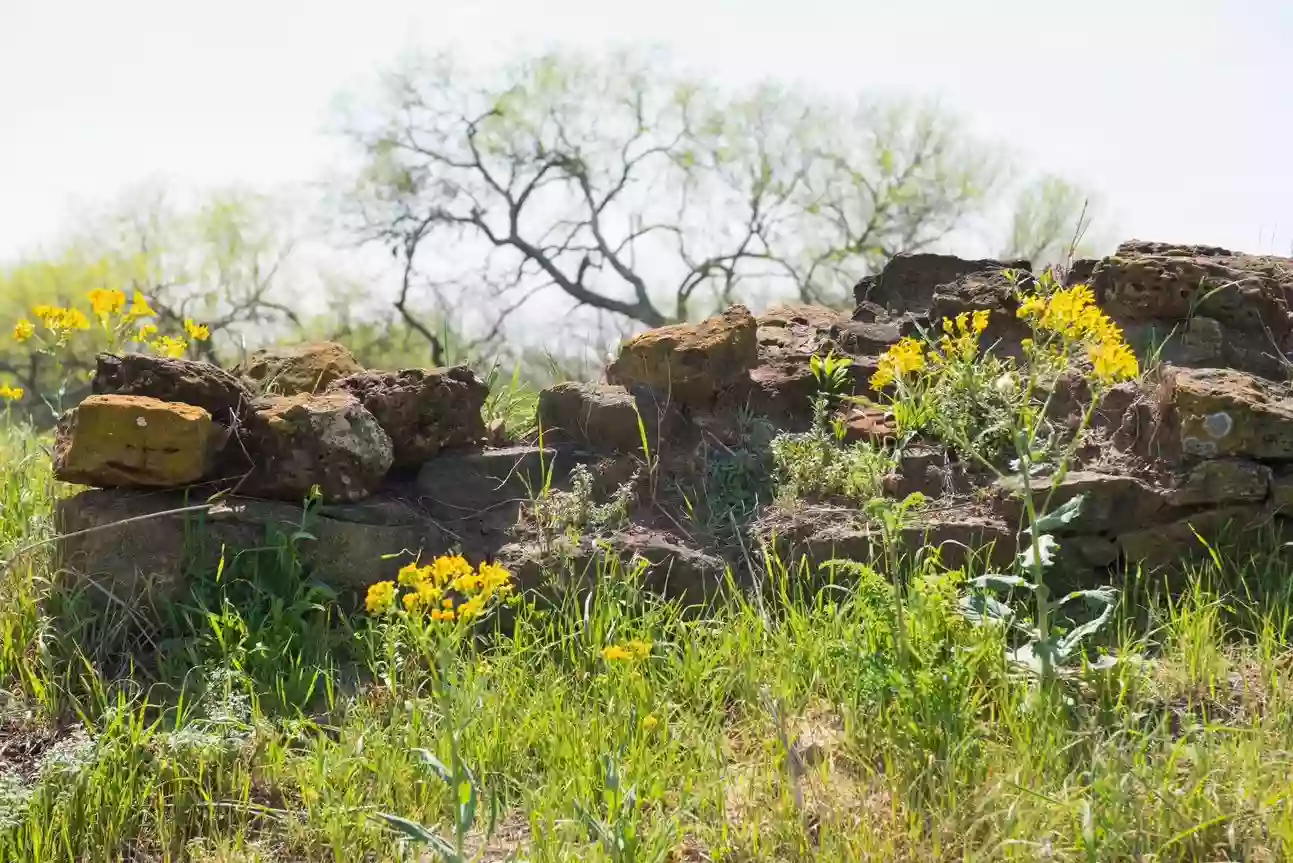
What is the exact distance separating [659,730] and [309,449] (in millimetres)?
1706

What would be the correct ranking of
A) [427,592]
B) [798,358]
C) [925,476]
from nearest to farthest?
1. [427,592]
2. [925,476]
3. [798,358]

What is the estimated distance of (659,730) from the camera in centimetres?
296

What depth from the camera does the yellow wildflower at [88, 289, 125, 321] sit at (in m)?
4.34

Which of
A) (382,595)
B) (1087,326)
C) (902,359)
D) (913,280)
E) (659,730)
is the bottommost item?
(659,730)

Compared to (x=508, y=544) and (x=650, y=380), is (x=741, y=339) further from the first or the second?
(x=508, y=544)

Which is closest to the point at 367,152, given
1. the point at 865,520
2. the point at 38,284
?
the point at 38,284

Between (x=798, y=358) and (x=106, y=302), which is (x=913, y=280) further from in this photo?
(x=106, y=302)

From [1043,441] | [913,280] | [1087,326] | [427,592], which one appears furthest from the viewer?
[913,280]

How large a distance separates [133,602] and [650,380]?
2.18m

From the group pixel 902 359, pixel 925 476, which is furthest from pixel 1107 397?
pixel 902 359

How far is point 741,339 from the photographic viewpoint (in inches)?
175

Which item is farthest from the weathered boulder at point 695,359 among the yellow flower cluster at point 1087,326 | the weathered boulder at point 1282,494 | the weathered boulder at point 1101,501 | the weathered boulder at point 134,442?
the weathered boulder at point 1282,494

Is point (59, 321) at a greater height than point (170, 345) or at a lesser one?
greater

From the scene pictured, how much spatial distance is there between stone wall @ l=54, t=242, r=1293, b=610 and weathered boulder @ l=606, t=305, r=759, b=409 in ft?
0.03
